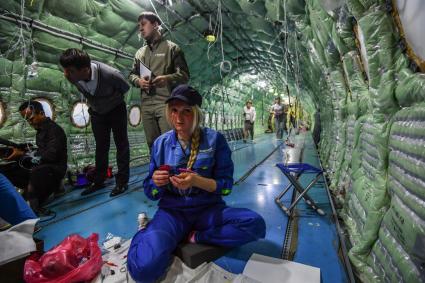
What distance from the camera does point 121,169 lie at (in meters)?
3.63

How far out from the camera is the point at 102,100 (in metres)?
3.36

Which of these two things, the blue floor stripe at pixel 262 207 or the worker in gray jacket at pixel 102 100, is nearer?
the blue floor stripe at pixel 262 207

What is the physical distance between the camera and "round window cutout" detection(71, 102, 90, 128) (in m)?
4.68

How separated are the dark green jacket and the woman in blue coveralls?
4.12ft

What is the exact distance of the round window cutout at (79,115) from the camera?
15.3 feet

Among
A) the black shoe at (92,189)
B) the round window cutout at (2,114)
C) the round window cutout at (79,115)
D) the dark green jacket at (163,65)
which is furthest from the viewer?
the round window cutout at (79,115)

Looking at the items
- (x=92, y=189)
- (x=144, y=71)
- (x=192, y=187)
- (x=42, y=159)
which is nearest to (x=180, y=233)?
(x=192, y=187)

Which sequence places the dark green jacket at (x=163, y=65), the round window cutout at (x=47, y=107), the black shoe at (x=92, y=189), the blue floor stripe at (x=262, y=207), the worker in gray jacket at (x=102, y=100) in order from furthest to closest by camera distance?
the round window cutout at (x=47, y=107)
the black shoe at (x=92, y=189)
the dark green jacket at (x=163, y=65)
the worker in gray jacket at (x=102, y=100)
the blue floor stripe at (x=262, y=207)

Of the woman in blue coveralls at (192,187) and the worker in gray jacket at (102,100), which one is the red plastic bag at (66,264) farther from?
the worker in gray jacket at (102,100)

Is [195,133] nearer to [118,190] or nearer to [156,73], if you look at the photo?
[156,73]

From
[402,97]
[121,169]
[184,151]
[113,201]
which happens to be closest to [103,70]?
[121,169]

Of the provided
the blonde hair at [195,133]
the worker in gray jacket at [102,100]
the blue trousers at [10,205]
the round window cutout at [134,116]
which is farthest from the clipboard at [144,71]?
the round window cutout at [134,116]

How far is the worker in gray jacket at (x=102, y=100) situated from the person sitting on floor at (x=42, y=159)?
21.8 inches

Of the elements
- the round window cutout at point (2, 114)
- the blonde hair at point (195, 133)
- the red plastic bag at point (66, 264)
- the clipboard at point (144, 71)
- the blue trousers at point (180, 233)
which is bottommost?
the red plastic bag at point (66, 264)
